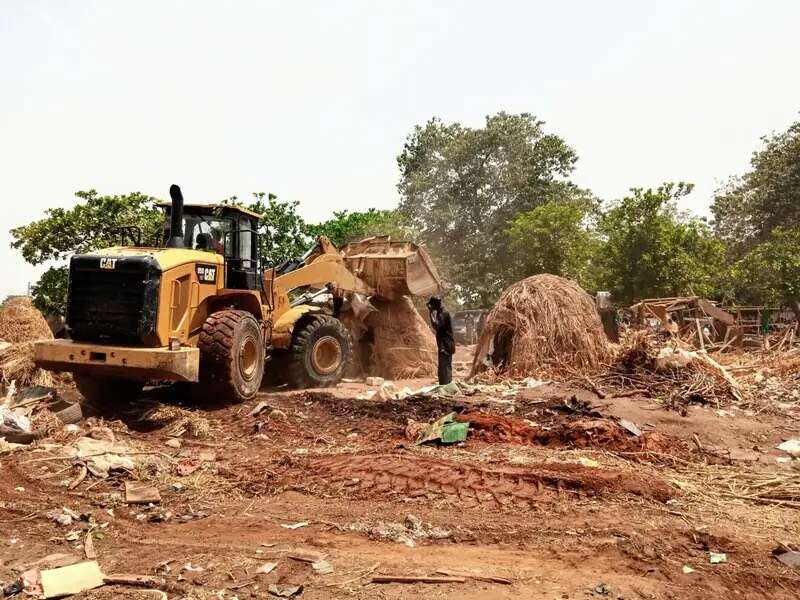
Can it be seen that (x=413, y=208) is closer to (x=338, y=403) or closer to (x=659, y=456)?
(x=338, y=403)

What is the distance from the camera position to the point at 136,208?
16.9m

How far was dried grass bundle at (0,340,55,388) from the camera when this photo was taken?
10531 millimetres

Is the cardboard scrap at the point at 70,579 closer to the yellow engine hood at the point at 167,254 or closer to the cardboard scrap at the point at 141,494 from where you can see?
the cardboard scrap at the point at 141,494

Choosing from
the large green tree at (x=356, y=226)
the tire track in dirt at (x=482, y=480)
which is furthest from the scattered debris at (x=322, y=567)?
the large green tree at (x=356, y=226)

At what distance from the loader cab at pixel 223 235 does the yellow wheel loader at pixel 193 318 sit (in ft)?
0.05

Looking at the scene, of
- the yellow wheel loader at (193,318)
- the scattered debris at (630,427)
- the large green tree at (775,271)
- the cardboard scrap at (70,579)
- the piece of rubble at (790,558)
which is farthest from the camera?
the large green tree at (775,271)

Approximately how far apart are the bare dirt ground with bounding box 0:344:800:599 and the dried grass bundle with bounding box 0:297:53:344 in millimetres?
5109

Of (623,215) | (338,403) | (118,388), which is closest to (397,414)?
(338,403)

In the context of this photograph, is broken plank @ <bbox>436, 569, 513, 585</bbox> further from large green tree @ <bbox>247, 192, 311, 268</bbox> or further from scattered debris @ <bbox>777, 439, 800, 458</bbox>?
large green tree @ <bbox>247, 192, 311, 268</bbox>

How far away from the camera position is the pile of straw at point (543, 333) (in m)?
12.9

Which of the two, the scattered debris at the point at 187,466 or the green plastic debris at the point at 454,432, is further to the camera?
the green plastic debris at the point at 454,432

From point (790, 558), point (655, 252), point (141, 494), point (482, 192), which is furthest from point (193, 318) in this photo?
point (482, 192)

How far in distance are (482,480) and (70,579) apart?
134 inches

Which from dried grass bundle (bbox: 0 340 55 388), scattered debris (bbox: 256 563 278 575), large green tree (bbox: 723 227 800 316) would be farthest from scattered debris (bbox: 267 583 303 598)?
large green tree (bbox: 723 227 800 316)
